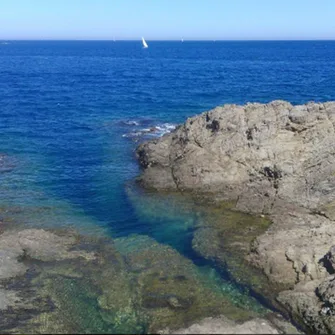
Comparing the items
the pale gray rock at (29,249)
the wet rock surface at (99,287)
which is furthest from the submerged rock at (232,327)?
the pale gray rock at (29,249)

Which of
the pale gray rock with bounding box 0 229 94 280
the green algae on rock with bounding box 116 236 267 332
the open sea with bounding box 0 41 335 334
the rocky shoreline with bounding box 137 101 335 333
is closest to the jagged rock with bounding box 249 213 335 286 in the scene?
the rocky shoreline with bounding box 137 101 335 333

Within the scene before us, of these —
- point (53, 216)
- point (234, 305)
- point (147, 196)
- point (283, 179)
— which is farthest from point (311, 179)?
point (53, 216)

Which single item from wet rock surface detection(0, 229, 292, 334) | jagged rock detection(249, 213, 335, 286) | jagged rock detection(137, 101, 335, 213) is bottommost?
wet rock surface detection(0, 229, 292, 334)

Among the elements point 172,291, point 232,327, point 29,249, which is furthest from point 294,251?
point 29,249

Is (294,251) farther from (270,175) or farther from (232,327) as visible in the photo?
(270,175)

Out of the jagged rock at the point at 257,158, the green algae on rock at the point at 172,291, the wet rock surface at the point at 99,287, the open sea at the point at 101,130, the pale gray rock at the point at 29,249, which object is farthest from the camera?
the jagged rock at the point at 257,158

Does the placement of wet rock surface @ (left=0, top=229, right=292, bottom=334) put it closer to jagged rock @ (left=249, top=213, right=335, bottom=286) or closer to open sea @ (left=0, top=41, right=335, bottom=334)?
open sea @ (left=0, top=41, right=335, bottom=334)

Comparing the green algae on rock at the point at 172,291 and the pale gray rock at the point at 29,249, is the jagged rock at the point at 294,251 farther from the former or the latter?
the pale gray rock at the point at 29,249
